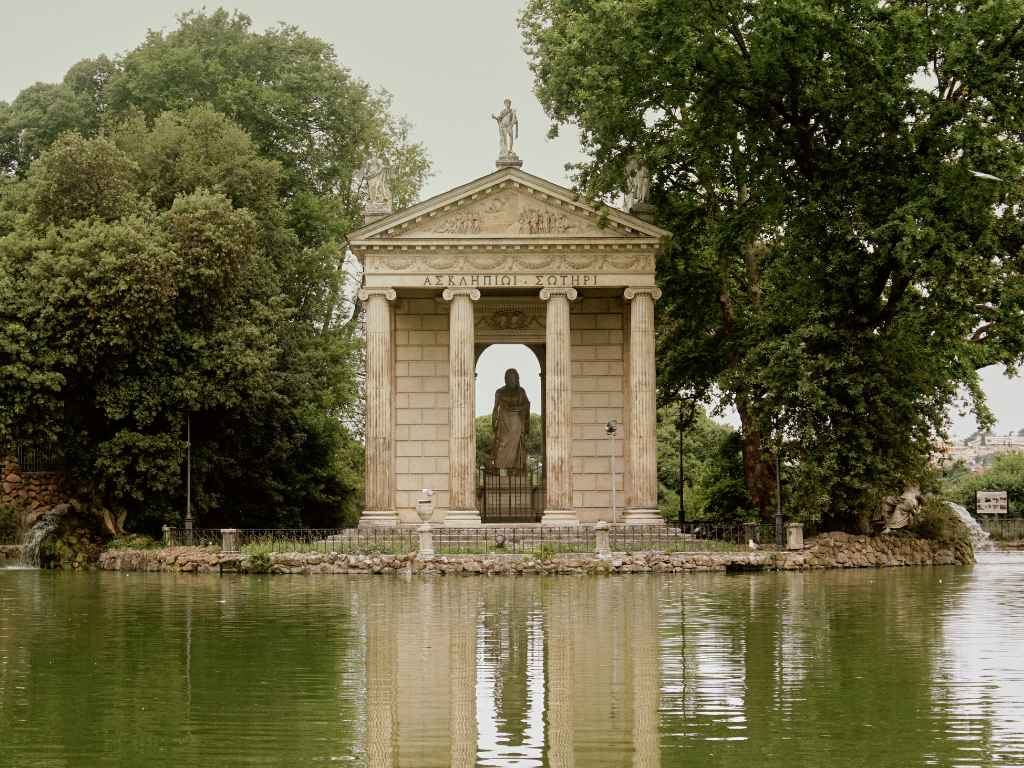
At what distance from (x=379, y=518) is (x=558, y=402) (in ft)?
23.2

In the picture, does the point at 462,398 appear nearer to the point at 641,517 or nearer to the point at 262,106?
the point at 641,517

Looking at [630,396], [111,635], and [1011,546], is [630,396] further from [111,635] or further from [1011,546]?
[111,635]

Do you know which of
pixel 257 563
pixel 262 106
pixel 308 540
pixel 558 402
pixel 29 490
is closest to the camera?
pixel 257 563

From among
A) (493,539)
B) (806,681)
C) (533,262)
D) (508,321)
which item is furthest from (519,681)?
(508,321)

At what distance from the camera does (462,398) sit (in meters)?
48.7

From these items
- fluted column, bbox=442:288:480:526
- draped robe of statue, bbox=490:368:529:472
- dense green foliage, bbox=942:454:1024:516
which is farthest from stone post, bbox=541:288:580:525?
dense green foliage, bbox=942:454:1024:516

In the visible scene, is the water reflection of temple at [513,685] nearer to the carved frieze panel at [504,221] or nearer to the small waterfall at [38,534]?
the carved frieze panel at [504,221]

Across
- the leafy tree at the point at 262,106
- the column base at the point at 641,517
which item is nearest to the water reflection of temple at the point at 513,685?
the column base at the point at 641,517

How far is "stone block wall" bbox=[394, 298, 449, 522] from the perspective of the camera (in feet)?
168

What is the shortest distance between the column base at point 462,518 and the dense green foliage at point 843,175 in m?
9.20

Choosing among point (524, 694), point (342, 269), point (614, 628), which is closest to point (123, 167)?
point (342, 269)

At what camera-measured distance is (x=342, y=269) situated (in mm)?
65875

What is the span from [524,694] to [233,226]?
34479 mm

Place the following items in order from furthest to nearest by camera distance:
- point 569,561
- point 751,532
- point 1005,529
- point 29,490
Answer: point 1005,529 → point 29,490 → point 751,532 → point 569,561
